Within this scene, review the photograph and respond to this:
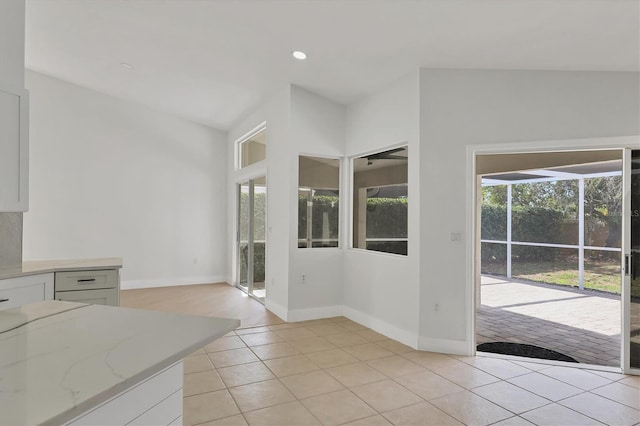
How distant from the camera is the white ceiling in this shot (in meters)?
2.80

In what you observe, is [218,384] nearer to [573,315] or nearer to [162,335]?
[162,335]

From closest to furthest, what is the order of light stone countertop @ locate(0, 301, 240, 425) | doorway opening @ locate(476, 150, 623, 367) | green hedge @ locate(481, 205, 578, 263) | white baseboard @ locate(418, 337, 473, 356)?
light stone countertop @ locate(0, 301, 240, 425), white baseboard @ locate(418, 337, 473, 356), doorway opening @ locate(476, 150, 623, 367), green hedge @ locate(481, 205, 578, 263)

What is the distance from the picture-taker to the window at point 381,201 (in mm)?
4285

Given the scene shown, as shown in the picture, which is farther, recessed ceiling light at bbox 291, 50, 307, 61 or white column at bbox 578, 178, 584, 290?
white column at bbox 578, 178, 584, 290

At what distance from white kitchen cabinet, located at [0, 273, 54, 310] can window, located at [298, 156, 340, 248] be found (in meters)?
2.76

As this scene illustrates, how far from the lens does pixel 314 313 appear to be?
4918 millimetres

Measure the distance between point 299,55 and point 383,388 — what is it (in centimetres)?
326

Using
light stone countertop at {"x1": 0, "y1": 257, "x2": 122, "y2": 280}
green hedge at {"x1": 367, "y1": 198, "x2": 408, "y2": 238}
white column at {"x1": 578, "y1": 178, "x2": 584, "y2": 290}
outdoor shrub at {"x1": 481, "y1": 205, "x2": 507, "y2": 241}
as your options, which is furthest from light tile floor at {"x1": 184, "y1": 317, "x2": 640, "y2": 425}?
outdoor shrub at {"x1": 481, "y1": 205, "x2": 507, "y2": 241}

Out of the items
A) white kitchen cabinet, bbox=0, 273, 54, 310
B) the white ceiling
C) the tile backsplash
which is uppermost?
the white ceiling

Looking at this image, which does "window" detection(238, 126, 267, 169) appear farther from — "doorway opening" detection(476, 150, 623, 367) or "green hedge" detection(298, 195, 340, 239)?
"doorway opening" detection(476, 150, 623, 367)

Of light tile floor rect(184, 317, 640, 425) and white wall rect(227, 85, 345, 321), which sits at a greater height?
white wall rect(227, 85, 345, 321)

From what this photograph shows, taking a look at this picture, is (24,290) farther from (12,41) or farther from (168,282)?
(168,282)

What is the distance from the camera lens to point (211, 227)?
298 inches

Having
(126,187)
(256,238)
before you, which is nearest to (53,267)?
(256,238)
